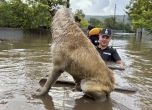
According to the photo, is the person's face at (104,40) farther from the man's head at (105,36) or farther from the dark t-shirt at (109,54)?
the dark t-shirt at (109,54)

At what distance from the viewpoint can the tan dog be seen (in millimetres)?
6180

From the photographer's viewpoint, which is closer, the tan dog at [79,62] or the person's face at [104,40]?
the tan dog at [79,62]

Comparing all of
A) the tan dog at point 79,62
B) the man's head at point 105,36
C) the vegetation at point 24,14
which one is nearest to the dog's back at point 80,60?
the tan dog at point 79,62

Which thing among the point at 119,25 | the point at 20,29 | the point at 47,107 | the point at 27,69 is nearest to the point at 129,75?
the point at 27,69

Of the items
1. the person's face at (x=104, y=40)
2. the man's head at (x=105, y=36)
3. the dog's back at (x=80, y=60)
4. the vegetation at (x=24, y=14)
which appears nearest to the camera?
the dog's back at (x=80, y=60)

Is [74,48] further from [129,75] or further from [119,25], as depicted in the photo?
[119,25]

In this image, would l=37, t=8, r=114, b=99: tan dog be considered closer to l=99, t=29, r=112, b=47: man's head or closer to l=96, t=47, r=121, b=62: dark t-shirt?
l=99, t=29, r=112, b=47: man's head

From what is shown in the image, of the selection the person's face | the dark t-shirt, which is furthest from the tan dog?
the dark t-shirt

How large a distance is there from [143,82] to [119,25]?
346ft

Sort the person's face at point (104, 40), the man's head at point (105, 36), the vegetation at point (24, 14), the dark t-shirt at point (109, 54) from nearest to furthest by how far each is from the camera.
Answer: the man's head at point (105, 36) < the person's face at point (104, 40) < the dark t-shirt at point (109, 54) < the vegetation at point (24, 14)

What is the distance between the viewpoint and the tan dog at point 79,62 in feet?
20.3

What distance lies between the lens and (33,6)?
1688 inches

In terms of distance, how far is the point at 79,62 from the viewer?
6238 millimetres

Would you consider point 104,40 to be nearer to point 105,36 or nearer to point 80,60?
point 105,36
